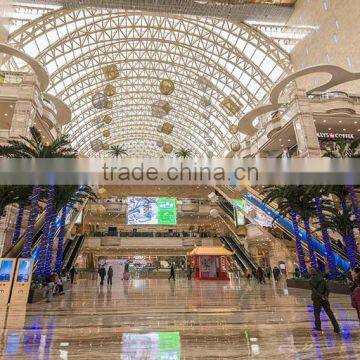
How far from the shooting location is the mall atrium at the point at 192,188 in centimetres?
674

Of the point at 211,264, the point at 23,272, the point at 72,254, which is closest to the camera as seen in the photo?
the point at 23,272

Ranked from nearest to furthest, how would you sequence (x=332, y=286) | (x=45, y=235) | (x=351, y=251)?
(x=332, y=286)
(x=351, y=251)
(x=45, y=235)

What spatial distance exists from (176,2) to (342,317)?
30043 mm

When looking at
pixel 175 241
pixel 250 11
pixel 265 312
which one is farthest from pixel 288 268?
pixel 250 11

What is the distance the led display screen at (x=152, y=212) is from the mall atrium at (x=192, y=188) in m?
0.23

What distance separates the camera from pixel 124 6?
30094 millimetres

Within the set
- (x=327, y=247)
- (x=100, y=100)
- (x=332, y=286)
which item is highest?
(x=100, y=100)

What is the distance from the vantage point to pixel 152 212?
1751 inches

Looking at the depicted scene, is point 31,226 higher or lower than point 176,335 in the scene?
higher

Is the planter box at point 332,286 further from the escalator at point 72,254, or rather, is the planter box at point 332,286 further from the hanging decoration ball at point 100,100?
the hanging decoration ball at point 100,100

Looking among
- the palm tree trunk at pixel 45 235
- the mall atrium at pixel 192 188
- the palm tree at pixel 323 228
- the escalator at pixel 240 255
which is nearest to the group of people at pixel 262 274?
the mall atrium at pixel 192 188

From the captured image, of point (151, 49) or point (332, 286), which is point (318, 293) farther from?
point (151, 49)

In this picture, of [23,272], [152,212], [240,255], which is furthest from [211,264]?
[23,272]

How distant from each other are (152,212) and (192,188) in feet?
28.0
